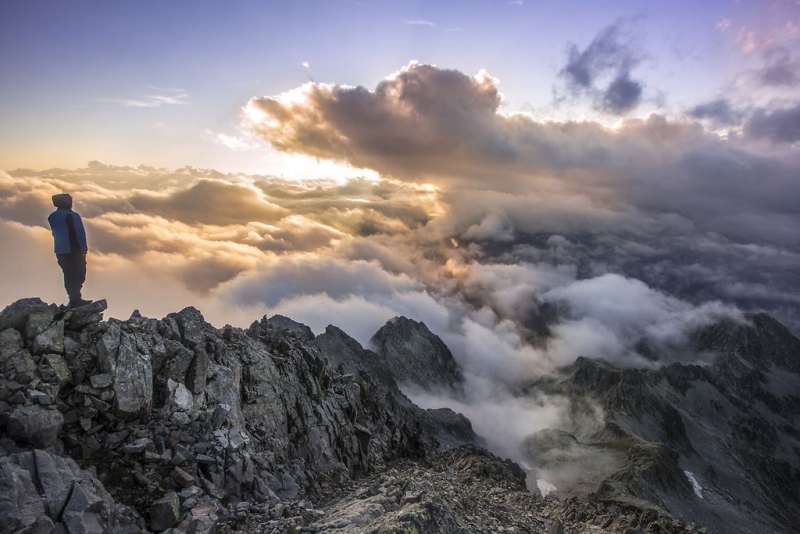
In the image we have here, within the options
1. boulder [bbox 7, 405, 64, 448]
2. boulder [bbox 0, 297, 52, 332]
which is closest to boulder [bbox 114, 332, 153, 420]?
boulder [bbox 7, 405, 64, 448]

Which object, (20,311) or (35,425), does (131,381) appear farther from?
(20,311)

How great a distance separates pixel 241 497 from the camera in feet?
86.1

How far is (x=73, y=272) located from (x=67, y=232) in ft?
8.60

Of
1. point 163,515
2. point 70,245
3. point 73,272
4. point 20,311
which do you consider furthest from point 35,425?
point 70,245

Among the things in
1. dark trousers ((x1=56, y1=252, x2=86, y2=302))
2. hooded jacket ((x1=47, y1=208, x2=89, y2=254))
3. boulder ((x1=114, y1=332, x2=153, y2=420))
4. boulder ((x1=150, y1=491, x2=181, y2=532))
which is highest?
hooded jacket ((x1=47, y1=208, x2=89, y2=254))

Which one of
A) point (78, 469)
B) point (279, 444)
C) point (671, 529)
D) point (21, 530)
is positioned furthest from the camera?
point (671, 529)

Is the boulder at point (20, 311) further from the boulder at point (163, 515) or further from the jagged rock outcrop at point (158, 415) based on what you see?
the boulder at point (163, 515)

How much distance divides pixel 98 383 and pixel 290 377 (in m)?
19.9

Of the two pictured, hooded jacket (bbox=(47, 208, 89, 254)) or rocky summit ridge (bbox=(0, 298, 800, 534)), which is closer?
rocky summit ridge (bbox=(0, 298, 800, 534))

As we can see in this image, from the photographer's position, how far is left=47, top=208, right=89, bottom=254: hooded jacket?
1056 inches

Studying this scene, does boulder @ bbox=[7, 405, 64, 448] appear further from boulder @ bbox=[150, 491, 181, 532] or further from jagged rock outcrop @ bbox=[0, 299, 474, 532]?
boulder @ bbox=[150, 491, 181, 532]

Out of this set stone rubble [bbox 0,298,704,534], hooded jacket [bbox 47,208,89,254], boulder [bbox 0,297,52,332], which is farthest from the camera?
hooded jacket [bbox 47,208,89,254]

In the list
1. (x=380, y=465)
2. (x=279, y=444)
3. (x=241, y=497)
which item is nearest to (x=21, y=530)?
(x=241, y=497)

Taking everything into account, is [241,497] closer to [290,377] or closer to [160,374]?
[160,374]
